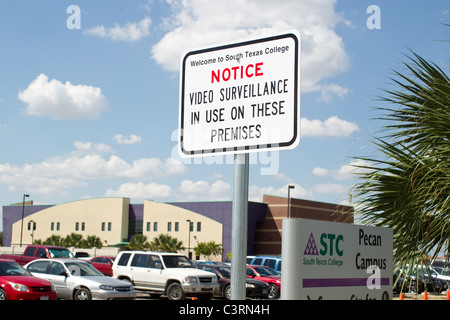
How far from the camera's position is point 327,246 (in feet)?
11.8

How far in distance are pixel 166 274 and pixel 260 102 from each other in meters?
21.4

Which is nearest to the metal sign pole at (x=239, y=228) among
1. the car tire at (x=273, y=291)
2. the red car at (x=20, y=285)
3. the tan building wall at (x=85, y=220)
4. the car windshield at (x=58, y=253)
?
the red car at (x=20, y=285)

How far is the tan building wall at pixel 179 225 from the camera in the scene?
254ft

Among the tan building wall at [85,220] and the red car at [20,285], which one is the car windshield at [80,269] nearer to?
the red car at [20,285]

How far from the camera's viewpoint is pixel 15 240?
307ft

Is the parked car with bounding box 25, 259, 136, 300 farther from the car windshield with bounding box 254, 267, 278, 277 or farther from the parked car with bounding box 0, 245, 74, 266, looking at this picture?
the car windshield with bounding box 254, 267, 278, 277

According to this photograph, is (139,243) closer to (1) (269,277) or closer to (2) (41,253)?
(2) (41,253)

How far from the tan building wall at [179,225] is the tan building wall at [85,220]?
180 inches

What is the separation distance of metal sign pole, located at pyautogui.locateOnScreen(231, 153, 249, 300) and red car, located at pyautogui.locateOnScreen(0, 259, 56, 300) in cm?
1611

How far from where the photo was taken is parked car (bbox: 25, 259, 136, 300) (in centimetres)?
1956

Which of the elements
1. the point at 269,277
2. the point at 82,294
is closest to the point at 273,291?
the point at 269,277
